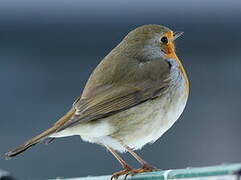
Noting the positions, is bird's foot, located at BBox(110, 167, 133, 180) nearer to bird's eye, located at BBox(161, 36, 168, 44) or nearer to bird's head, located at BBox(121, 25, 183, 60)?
bird's head, located at BBox(121, 25, 183, 60)

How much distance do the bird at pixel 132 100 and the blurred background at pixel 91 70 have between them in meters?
3.37

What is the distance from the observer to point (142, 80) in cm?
496

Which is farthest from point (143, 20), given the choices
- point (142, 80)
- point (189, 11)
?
point (142, 80)

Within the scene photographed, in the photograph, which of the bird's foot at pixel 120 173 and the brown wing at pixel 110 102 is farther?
the brown wing at pixel 110 102

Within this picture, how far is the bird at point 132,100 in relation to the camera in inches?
182

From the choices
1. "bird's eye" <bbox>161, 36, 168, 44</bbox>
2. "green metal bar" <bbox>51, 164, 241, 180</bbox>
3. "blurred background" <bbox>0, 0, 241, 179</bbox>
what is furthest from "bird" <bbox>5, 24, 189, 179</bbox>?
"blurred background" <bbox>0, 0, 241, 179</bbox>

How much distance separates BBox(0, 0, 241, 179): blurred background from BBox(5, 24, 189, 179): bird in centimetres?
337

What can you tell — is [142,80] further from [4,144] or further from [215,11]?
[215,11]

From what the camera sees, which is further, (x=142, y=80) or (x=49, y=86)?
(x=49, y=86)

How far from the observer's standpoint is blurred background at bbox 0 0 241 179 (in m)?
8.55

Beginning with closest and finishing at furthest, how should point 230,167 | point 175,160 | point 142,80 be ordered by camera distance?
point 230,167 < point 142,80 < point 175,160

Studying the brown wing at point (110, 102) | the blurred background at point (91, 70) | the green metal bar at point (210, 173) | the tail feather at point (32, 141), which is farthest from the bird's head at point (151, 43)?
the blurred background at point (91, 70)

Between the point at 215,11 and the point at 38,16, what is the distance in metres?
2.16

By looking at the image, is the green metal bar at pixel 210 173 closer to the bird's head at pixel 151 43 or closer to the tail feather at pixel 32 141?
the tail feather at pixel 32 141
